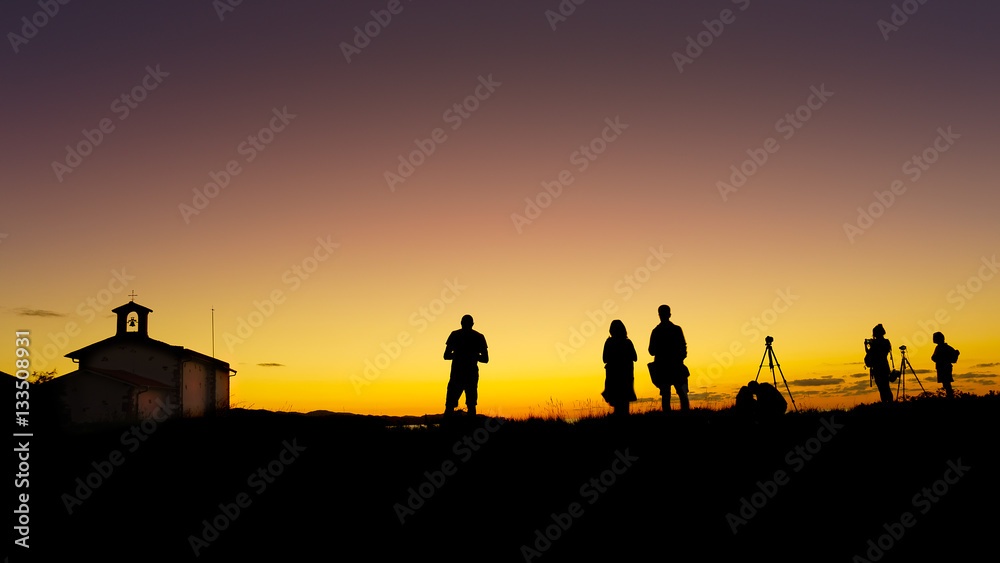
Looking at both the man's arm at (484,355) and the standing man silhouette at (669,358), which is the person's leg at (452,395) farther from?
the standing man silhouette at (669,358)

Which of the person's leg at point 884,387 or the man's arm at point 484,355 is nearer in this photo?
the man's arm at point 484,355

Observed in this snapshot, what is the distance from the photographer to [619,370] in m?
14.8

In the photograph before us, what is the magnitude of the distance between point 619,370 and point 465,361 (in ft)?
11.5

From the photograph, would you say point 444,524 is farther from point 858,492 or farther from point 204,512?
point 858,492

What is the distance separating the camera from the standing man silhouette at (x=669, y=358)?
15.4 meters

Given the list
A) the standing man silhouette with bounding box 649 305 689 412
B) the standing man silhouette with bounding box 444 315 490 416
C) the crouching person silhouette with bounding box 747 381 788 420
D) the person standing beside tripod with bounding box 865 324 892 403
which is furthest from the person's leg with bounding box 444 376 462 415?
the person standing beside tripod with bounding box 865 324 892 403

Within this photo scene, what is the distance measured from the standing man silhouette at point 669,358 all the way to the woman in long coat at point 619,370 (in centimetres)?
81

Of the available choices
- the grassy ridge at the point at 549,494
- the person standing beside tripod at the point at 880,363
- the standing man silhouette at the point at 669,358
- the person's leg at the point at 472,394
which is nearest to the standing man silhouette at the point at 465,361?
the person's leg at the point at 472,394

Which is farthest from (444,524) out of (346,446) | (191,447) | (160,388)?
(160,388)

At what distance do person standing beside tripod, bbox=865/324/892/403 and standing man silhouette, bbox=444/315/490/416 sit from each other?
38.2 feet

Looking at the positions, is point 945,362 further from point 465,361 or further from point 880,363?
point 465,361

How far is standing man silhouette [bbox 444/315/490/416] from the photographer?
51.0 ft

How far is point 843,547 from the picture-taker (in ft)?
22.6

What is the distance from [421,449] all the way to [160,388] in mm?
37608
